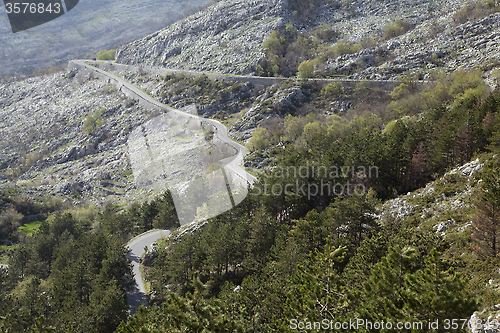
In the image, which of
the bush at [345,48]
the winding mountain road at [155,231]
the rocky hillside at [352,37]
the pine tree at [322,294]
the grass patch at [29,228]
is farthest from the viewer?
the bush at [345,48]

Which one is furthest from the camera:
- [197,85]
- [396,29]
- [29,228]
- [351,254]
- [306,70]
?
[197,85]

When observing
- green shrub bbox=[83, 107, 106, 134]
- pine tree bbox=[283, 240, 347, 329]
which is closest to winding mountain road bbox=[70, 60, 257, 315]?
green shrub bbox=[83, 107, 106, 134]

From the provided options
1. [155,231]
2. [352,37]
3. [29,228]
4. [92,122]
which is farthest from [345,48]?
[29,228]

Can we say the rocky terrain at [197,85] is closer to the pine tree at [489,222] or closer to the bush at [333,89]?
the bush at [333,89]

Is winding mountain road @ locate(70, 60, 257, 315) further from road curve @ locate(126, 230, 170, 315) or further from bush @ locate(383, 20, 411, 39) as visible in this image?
bush @ locate(383, 20, 411, 39)

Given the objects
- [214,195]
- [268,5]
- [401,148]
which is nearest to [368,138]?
[401,148]

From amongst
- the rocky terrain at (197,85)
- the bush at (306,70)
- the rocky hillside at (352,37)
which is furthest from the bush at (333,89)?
the bush at (306,70)

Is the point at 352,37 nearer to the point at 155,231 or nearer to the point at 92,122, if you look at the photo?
the point at 155,231

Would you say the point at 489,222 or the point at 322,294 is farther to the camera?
the point at 489,222
